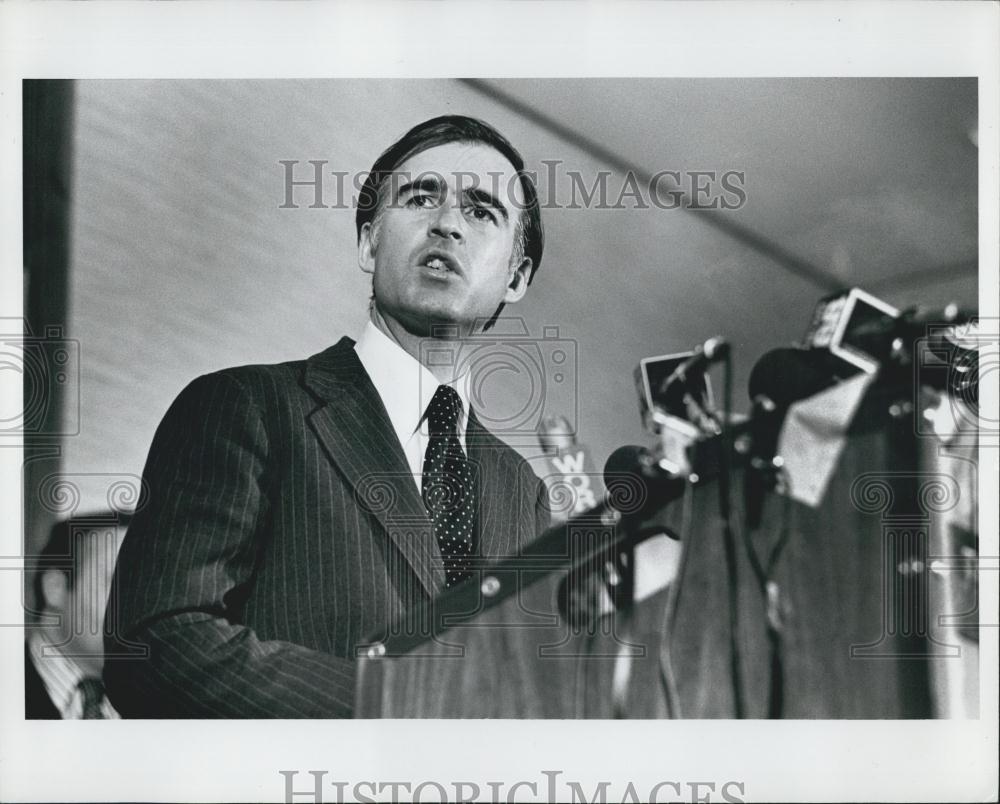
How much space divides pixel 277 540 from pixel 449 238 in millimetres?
678

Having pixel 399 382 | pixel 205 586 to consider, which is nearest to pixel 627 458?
pixel 399 382

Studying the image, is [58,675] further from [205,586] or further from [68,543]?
[205,586]

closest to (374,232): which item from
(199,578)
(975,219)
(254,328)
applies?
(254,328)

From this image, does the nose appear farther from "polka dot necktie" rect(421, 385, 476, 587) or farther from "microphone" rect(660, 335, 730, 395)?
"microphone" rect(660, 335, 730, 395)

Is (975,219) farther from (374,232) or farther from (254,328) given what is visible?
(254,328)

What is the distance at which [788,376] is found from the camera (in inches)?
80.4

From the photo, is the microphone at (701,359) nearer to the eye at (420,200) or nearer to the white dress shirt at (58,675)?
the eye at (420,200)

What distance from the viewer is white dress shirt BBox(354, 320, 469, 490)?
2.04m

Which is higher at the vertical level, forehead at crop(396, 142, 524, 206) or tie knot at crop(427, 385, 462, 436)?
forehead at crop(396, 142, 524, 206)

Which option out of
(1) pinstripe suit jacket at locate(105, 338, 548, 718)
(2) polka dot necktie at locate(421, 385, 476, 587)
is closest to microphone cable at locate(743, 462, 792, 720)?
(1) pinstripe suit jacket at locate(105, 338, 548, 718)

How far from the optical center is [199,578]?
195 centimetres

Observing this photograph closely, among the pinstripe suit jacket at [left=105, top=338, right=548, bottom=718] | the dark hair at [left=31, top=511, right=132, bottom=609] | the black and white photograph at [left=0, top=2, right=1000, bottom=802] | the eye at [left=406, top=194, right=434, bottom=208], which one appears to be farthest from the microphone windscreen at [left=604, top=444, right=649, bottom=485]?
the dark hair at [left=31, top=511, right=132, bottom=609]

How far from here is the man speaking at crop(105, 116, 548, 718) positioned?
6.44 ft

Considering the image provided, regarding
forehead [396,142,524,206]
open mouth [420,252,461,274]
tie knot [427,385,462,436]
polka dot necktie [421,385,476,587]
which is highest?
forehead [396,142,524,206]
